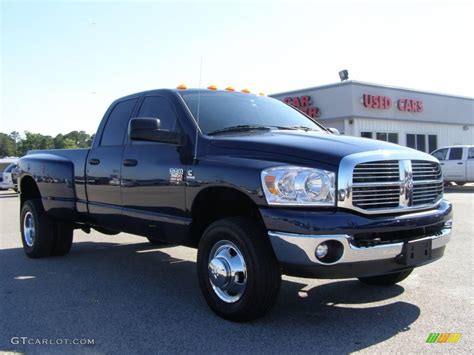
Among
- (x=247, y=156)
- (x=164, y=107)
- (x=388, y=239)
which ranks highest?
(x=164, y=107)

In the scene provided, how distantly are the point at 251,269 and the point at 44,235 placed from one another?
4.00 metres

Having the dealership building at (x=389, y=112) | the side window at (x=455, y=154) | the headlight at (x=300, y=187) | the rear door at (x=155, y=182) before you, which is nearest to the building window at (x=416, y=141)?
the dealership building at (x=389, y=112)

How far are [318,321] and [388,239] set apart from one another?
3.02 feet

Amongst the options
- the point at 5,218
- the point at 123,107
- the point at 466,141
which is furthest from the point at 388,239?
the point at 466,141

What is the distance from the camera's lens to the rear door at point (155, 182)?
458 cm

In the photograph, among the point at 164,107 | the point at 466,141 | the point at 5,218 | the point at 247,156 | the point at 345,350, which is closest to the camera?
the point at 345,350

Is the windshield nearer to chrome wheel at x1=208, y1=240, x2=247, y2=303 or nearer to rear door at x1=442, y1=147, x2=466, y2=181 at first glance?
chrome wheel at x1=208, y1=240, x2=247, y2=303

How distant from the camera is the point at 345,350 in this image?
344cm

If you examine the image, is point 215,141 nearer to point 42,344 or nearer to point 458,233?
point 42,344

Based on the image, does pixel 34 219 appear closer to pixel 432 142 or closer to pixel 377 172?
pixel 377 172

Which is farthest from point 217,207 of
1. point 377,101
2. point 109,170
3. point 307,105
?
point 377,101

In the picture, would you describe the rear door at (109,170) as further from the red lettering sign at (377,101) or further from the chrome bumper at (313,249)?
the red lettering sign at (377,101)

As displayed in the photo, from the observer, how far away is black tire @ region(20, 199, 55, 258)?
22.0 ft

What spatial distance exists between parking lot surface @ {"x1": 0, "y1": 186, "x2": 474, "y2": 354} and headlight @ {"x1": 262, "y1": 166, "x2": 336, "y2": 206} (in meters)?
1.00
